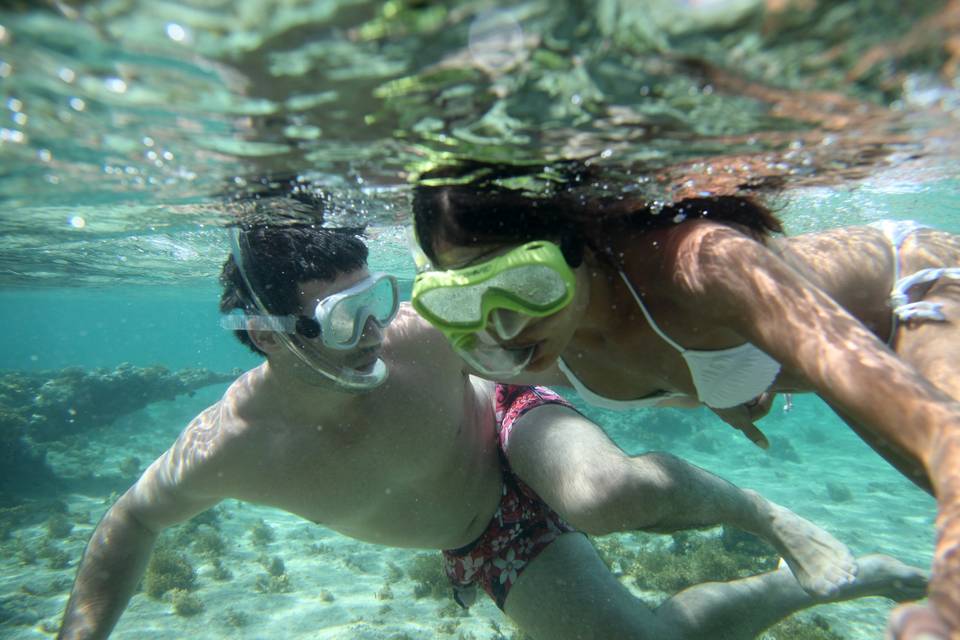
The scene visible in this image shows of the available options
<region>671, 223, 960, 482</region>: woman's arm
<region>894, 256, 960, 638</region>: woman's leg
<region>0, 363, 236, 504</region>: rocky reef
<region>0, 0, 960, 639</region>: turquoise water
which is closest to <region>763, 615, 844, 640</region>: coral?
<region>0, 0, 960, 639</region>: turquoise water

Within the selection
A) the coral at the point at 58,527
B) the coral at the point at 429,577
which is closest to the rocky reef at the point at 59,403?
the coral at the point at 58,527

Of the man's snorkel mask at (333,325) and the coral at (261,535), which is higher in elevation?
the man's snorkel mask at (333,325)

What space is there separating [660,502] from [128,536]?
15.1 feet

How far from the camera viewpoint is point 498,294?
9.53ft

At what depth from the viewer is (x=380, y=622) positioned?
25.5ft

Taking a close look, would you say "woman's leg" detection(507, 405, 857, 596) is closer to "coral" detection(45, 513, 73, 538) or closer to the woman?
the woman

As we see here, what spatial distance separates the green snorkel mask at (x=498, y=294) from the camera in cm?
281

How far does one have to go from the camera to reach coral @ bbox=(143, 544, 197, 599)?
9059 millimetres

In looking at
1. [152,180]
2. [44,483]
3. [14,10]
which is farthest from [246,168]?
[44,483]

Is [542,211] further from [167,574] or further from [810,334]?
[167,574]

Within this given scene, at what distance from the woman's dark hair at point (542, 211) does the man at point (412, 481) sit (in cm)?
121

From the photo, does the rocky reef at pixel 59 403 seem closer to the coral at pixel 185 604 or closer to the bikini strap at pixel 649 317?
the coral at pixel 185 604

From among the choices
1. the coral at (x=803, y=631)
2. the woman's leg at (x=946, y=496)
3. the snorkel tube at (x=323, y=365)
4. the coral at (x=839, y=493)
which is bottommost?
the coral at (x=839, y=493)

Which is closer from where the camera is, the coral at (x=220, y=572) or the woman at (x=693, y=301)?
the woman at (x=693, y=301)
